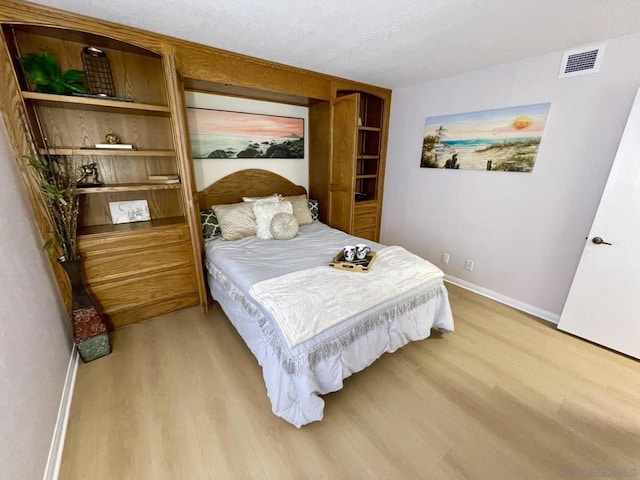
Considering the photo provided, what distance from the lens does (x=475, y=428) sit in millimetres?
1431

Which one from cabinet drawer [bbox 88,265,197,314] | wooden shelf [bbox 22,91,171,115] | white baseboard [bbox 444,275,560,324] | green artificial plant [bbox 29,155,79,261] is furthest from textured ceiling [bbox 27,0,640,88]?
white baseboard [bbox 444,275,560,324]

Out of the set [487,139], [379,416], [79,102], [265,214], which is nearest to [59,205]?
[79,102]

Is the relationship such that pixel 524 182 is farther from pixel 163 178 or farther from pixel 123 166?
pixel 123 166

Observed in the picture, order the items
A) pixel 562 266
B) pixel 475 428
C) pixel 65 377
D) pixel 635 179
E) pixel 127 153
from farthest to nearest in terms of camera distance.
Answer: pixel 562 266 < pixel 127 153 < pixel 635 179 < pixel 65 377 < pixel 475 428

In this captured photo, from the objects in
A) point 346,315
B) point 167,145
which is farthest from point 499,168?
point 167,145

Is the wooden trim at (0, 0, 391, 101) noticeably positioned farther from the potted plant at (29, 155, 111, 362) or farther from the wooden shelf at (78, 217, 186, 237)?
the wooden shelf at (78, 217, 186, 237)

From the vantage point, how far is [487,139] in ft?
8.30

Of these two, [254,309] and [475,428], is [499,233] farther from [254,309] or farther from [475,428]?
[254,309]

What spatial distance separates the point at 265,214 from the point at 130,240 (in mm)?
1146

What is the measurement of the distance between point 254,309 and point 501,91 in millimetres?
2879

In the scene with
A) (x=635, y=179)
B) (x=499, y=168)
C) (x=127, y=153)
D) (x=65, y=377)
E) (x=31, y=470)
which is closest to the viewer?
(x=31, y=470)

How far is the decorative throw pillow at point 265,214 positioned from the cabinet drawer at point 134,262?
0.66 m

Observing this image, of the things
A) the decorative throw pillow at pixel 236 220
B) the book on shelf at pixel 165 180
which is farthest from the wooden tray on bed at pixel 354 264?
the book on shelf at pixel 165 180

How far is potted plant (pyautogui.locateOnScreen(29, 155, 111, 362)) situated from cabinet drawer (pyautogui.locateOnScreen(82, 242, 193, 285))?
0.40 feet
